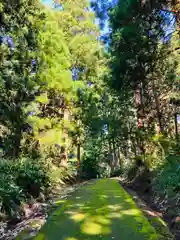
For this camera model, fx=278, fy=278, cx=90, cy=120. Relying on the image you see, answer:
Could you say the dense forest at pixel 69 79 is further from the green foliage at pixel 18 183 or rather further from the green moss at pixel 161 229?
the green moss at pixel 161 229

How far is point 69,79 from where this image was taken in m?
16.2

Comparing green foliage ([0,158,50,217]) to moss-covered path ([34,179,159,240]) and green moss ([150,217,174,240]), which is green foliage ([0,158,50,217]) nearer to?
moss-covered path ([34,179,159,240])

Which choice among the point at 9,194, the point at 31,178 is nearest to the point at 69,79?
the point at 31,178

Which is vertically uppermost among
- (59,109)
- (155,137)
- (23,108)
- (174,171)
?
(59,109)

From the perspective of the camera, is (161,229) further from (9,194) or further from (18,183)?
(18,183)

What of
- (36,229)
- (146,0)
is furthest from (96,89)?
(36,229)

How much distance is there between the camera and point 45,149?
15344 mm

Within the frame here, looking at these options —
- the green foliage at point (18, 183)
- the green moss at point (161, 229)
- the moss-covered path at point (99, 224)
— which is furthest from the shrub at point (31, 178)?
the green moss at point (161, 229)

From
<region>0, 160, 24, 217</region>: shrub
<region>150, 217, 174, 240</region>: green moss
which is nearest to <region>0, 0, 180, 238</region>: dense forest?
<region>0, 160, 24, 217</region>: shrub

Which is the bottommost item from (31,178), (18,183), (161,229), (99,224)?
(161,229)

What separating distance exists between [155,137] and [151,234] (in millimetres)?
7006

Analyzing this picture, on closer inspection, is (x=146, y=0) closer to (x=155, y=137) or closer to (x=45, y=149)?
(x=155, y=137)

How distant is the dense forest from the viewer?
8.53m

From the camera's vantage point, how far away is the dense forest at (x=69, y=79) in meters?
8.53
